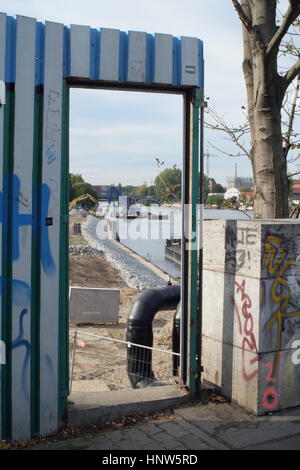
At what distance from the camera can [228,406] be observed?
520cm

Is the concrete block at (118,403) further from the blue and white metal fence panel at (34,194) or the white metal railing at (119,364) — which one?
the white metal railing at (119,364)

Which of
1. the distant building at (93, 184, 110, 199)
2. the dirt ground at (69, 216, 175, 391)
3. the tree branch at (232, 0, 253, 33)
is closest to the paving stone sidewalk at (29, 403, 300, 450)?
the dirt ground at (69, 216, 175, 391)

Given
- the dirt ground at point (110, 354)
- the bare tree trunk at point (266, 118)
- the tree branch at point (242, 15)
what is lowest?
the dirt ground at point (110, 354)

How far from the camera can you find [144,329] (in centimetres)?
889

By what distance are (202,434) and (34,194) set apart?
2616 mm

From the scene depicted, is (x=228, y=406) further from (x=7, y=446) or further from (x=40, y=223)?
(x=40, y=223)

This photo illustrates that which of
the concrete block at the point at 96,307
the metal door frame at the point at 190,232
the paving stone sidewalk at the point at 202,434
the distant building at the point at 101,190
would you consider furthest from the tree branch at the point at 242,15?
the distant building at the point at 101,190

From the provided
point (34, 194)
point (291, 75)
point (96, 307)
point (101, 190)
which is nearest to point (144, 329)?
point (291, 75)

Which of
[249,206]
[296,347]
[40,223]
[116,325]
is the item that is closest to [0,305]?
[40,223]

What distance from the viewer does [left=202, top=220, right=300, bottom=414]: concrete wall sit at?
4875 mm

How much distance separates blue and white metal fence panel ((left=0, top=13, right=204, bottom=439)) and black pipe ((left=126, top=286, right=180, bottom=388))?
3678mm

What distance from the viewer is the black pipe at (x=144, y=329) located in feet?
27.3

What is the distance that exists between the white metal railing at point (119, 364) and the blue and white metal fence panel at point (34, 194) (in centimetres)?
285
